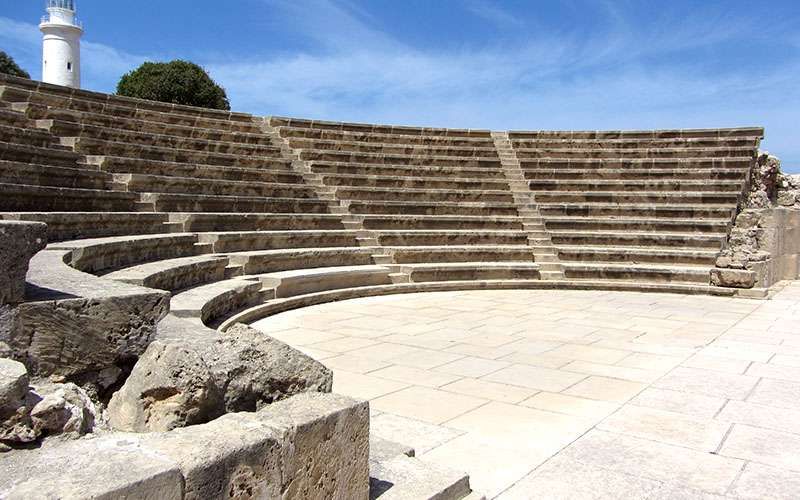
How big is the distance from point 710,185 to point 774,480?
419 inches

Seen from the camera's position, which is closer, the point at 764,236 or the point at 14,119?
the point at 14,119

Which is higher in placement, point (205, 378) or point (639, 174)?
point (639, 174)

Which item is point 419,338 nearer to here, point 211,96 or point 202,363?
point 202,363

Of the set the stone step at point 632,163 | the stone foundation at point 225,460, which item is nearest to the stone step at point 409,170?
the stone step at point 632,163

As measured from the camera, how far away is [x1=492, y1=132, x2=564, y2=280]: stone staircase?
11.8 meters

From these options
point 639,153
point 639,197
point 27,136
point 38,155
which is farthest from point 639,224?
point 27,136

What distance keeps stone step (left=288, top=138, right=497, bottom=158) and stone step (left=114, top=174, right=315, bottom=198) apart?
2.04 m

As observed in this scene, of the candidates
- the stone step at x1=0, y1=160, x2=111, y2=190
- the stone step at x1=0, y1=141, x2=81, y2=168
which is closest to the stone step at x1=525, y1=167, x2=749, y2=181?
the stone step at x1=0, y1=160, x2=111, y2=190

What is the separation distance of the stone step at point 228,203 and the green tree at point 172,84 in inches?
854

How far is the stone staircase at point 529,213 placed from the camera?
38.8ft

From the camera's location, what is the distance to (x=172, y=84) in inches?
1217

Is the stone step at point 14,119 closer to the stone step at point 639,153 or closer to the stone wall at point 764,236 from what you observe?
the stone step at point 639,153

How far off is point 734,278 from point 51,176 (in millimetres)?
10015

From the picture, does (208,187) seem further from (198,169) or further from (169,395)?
(169,395)
